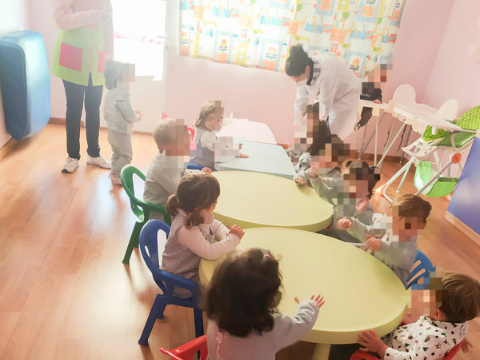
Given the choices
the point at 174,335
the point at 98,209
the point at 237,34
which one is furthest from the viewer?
the point at 237,34

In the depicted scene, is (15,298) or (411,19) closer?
(15,298)

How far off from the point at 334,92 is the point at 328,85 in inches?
3.2

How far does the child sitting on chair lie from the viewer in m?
1.38

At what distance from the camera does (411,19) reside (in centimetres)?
460

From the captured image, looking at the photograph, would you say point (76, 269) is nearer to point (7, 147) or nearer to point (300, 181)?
point (300, 181)

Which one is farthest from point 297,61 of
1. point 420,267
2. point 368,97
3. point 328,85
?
point 368,97

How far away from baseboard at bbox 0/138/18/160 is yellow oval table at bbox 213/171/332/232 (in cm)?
211

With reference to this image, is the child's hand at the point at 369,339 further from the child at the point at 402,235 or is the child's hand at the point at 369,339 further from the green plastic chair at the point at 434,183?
the green plastic chair at the point at 434,183

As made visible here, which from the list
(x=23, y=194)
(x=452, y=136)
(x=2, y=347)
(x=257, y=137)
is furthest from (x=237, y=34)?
(x=2, y=347)

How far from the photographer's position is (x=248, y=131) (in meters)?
3.60

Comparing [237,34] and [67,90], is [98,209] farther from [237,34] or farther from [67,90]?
[237,34]

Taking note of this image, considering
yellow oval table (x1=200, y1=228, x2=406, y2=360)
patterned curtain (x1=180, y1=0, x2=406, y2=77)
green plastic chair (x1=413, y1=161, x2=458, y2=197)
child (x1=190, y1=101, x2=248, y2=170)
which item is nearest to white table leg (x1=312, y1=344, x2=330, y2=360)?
yellow oval table (x1=200, y1=228, x2=406, y2=360)

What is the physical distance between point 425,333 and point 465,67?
3.71m

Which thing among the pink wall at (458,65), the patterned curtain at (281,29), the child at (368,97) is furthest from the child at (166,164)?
the pink wall at (458,65)
